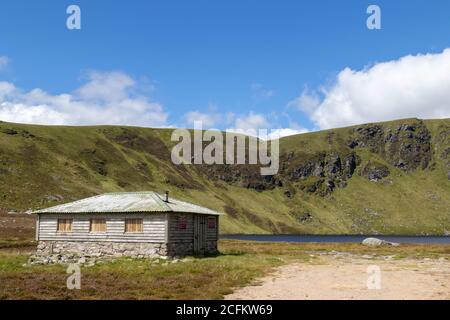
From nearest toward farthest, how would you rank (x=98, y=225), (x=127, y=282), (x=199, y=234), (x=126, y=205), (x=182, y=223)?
(x=127, y=282)
(x=182, y=223)
(x=126, y=205)
(x=98, y=225)
(x=199, y=234)

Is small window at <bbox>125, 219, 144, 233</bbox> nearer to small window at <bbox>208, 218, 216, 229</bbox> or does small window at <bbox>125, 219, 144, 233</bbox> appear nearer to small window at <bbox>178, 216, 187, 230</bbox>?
small window at <bbox>178, 216, 187, 230</bbox>

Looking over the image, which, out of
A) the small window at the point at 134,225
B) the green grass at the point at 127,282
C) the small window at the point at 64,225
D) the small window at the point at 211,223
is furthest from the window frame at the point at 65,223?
the green grass at the point at 127,282

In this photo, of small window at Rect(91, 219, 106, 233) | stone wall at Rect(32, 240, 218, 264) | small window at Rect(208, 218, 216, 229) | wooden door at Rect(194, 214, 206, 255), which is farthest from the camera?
small window at Rect(208, 218, 216, 229)

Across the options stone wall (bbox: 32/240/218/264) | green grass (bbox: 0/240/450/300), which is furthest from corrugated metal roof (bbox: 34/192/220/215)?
green grass (bbox: 0/240/450/300)

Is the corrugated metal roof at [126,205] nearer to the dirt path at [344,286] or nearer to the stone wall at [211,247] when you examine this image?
the stone wall at [211,247]

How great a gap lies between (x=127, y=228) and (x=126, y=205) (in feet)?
7.31

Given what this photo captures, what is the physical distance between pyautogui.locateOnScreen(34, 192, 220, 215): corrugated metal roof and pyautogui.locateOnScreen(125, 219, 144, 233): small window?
42.3 inches

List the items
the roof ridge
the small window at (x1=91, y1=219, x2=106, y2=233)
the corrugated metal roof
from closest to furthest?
the roof ridge → the corrugated metal roof → the small window at (x1=91, y1=219, x2=106, y2=233)

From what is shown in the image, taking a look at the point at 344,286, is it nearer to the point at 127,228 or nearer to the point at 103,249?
the point at 127,228

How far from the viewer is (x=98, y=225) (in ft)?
143

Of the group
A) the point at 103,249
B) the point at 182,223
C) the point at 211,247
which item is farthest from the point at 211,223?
the point at 103,249

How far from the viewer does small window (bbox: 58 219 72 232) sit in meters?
45.2

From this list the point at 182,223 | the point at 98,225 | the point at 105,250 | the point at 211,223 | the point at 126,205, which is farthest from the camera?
the point at 211,223
